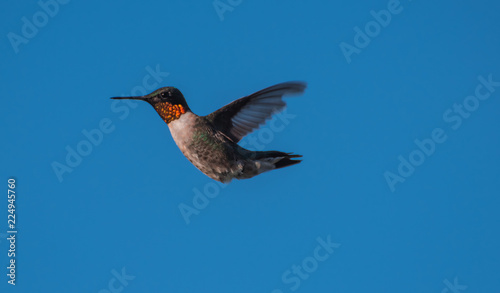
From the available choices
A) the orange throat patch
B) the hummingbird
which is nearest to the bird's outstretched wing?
the hummingbird

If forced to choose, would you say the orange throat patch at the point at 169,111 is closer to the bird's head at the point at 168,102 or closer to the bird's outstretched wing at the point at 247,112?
the bird's head at the point at 168,102

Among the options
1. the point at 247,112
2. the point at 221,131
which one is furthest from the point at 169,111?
the point at 247,112

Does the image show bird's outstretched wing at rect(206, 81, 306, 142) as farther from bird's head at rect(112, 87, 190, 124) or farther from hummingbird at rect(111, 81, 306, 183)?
bird's head at rect(112, 87, 190, 124)

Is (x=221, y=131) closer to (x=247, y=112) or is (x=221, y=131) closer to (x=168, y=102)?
(x=247, y=112)

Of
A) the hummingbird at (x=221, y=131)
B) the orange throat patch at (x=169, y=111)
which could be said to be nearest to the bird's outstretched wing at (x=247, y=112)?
the hummingbird at (x=221, y=131)

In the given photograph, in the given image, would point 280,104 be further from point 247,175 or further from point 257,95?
point 247,175

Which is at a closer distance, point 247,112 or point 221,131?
point 247,112
